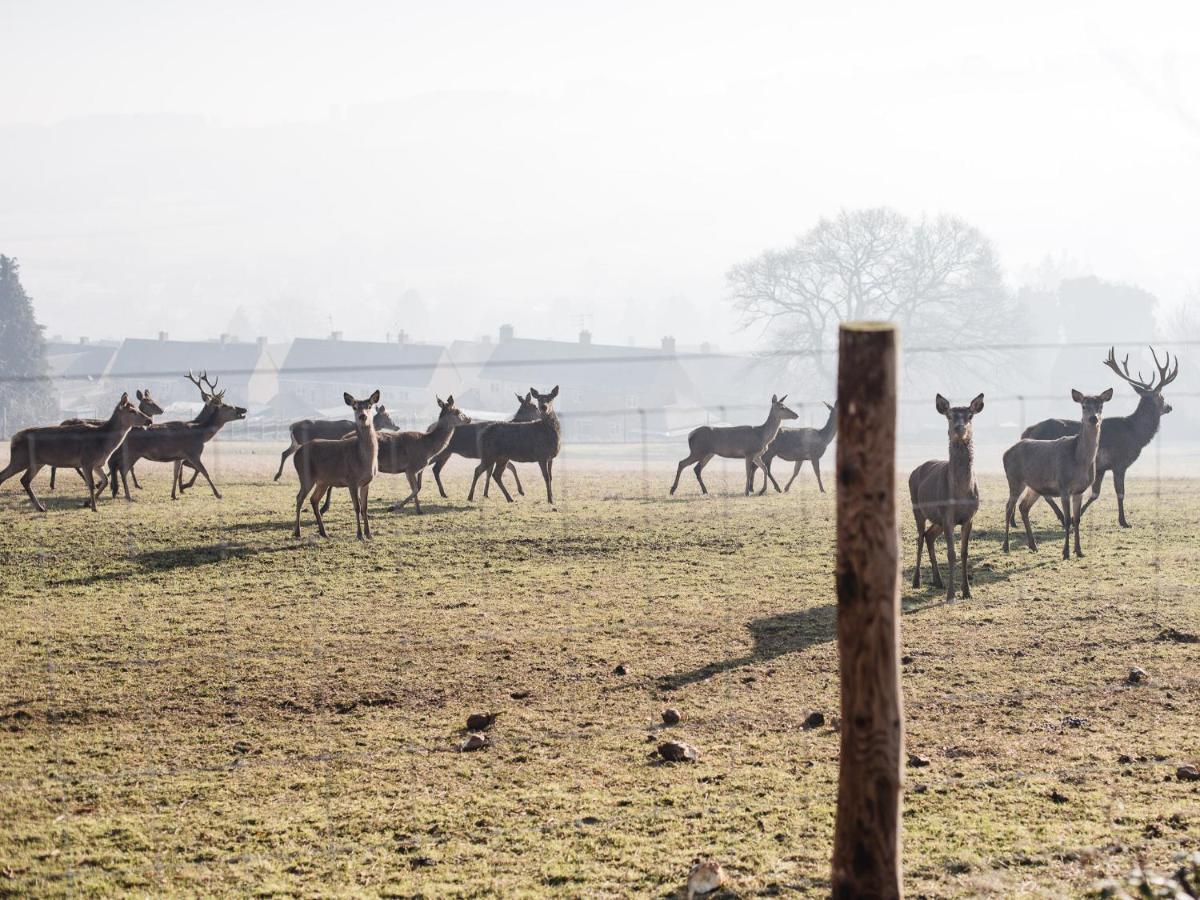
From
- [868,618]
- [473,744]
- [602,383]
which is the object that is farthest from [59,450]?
[602,383]

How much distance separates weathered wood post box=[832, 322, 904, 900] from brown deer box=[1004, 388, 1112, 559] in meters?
10.1

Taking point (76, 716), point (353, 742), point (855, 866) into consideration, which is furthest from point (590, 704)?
point (855, 866)

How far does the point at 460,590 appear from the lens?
447 inches

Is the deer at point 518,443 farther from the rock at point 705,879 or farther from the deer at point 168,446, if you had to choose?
the rock at point 705,879

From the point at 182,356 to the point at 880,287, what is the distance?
3248 cm

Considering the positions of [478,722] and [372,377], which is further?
[372,377]

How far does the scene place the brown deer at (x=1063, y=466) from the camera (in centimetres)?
1359

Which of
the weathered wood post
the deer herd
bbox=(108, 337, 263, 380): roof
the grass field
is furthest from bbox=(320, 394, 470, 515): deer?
bbox=(108, 337, 263, 380): roof

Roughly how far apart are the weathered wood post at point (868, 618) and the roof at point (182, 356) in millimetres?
52101

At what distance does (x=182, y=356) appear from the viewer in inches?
2207

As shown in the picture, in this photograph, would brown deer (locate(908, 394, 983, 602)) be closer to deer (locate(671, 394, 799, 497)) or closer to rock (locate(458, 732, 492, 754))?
rock (locate(458, 732, 492, 754))

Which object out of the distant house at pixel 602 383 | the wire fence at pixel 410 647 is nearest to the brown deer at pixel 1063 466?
the wire fence at pixel 410 647

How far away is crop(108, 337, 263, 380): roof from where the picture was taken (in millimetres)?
53906

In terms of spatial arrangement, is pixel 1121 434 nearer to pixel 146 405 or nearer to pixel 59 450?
pixel 59 450
